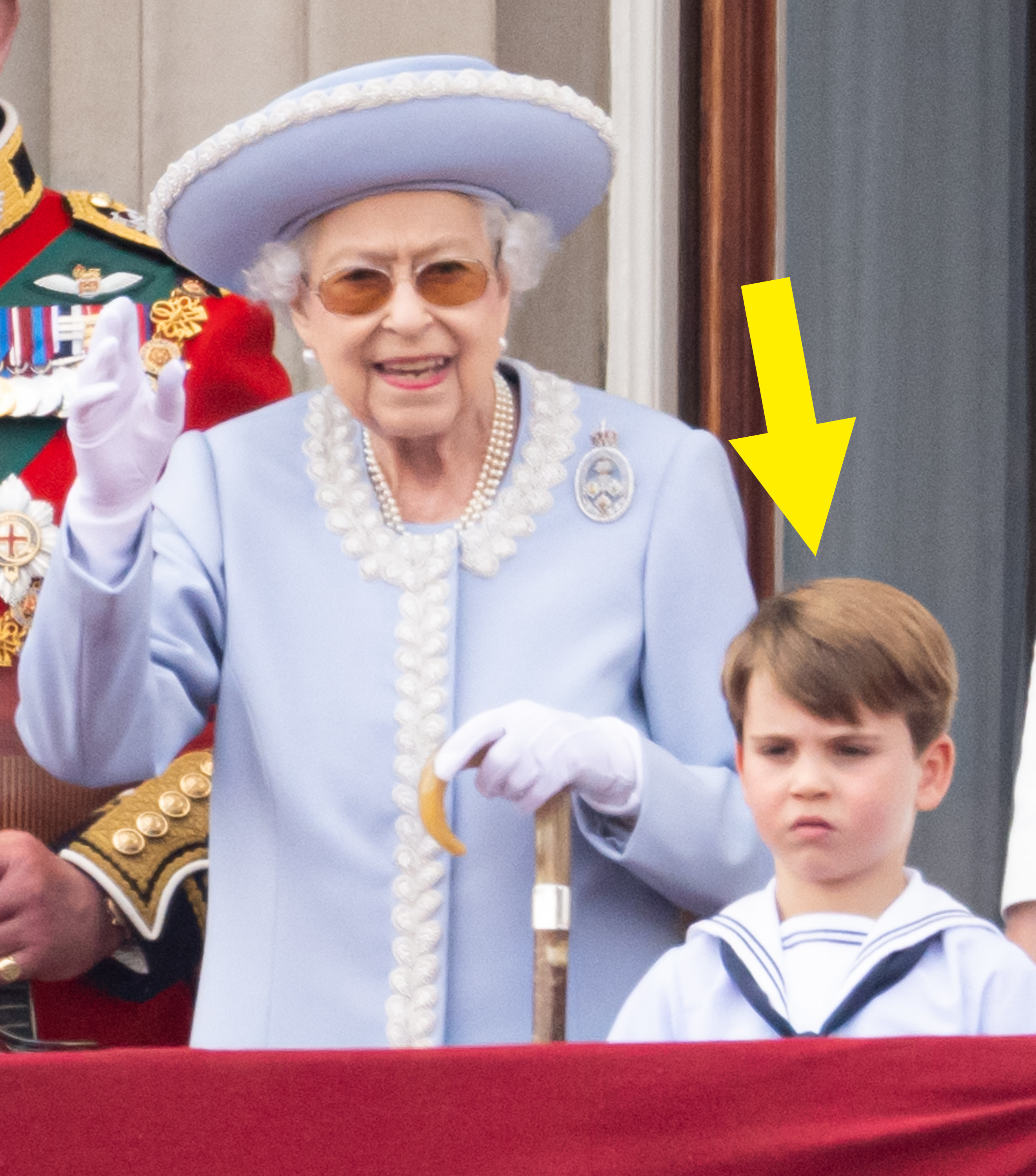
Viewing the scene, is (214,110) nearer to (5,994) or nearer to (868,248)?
(868,248)

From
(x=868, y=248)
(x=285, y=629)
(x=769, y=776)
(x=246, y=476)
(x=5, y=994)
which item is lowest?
(x=5, y=994)

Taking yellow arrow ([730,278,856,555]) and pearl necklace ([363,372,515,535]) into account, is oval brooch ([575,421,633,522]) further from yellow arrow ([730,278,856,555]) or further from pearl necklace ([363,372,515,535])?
yellow arrow ([730,278,856,555])

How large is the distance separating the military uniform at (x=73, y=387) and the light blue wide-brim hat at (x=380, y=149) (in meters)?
0.44

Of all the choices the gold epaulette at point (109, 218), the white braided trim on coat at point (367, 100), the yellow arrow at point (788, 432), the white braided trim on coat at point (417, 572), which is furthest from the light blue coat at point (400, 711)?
the yellow arrow at point (788, 432)

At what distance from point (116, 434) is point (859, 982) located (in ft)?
2.48

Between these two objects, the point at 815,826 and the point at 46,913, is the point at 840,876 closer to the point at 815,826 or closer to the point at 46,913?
the point at 815,826

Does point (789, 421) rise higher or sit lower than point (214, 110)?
lower

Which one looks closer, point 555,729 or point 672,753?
point 555,729

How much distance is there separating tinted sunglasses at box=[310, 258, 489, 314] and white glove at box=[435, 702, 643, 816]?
15.7 inches

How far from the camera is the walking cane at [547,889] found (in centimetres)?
187

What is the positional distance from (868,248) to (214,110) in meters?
0.93

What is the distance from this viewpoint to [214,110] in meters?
3.14

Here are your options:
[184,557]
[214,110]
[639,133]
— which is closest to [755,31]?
[639,133]

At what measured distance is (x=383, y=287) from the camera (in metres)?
2.07
